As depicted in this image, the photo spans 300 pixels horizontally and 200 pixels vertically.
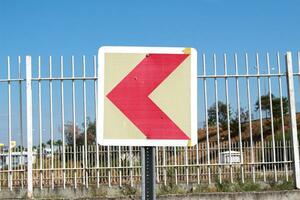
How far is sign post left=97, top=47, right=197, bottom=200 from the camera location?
2.52m

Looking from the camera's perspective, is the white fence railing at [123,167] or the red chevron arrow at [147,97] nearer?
the red chevron arrow at [147,97]

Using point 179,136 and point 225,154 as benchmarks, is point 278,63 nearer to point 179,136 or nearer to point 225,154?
point 225,154

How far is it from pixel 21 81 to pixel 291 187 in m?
5.34

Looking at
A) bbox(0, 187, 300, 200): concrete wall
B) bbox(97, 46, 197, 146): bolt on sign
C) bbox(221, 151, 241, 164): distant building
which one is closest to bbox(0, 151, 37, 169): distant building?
bbox(0, 187, 300, 200): concrete wall

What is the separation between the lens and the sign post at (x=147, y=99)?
2520mm

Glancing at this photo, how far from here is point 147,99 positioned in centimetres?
254

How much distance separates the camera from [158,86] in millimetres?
2568

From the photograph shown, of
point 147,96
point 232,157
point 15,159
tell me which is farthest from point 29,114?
point 147,96

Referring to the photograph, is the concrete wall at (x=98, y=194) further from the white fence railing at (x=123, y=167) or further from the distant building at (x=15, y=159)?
the distant building at (x=15, y=159)

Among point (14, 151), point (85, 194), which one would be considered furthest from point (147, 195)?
point (14, 151)

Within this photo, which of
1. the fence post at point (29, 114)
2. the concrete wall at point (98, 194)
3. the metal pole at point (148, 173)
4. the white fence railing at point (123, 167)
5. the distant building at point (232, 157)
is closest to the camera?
the metal pole at point (148, 173)

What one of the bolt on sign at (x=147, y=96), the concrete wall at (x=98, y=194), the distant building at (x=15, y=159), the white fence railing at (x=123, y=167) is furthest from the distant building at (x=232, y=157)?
the bolt on sign at (x=147, y=96)

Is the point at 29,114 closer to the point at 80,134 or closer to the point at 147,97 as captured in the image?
the point at 80,134

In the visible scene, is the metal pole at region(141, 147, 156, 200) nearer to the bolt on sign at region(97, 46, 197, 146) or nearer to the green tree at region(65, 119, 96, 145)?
the bolt on sign at region(97, 46, 197, 146)
